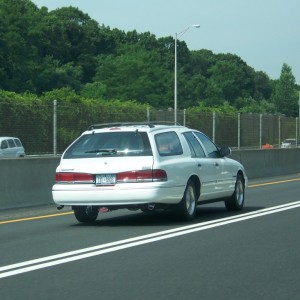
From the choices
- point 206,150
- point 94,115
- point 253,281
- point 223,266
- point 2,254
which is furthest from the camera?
point 94,115

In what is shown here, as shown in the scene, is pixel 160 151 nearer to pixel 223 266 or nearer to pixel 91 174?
pixel 91 174

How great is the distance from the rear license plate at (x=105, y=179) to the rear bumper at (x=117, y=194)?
79mm

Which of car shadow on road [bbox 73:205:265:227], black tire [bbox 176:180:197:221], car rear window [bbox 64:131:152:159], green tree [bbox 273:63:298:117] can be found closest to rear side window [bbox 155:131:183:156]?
car rear window [bbox 64:131:152:159]

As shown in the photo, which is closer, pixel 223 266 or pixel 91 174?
pixel 223 266

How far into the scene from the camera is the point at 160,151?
602 inches

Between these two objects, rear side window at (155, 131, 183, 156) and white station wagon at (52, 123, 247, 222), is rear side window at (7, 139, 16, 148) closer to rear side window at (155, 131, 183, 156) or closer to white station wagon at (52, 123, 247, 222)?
white station wagon at (52, 123, 247, 222)

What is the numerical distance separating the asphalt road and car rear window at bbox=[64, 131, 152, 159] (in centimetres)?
119

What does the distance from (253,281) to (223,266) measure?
108cm

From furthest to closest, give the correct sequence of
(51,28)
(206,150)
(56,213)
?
(51,28) < (56,213) < (206,150)

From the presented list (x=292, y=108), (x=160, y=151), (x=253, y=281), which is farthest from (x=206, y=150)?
(x=292, y=108)

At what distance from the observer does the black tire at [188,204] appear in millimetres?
15531

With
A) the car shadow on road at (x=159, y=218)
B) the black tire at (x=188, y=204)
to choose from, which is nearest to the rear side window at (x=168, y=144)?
the black tire at (x=188, y=204)

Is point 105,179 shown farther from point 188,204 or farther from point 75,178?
point 188,204

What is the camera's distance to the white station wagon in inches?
586
